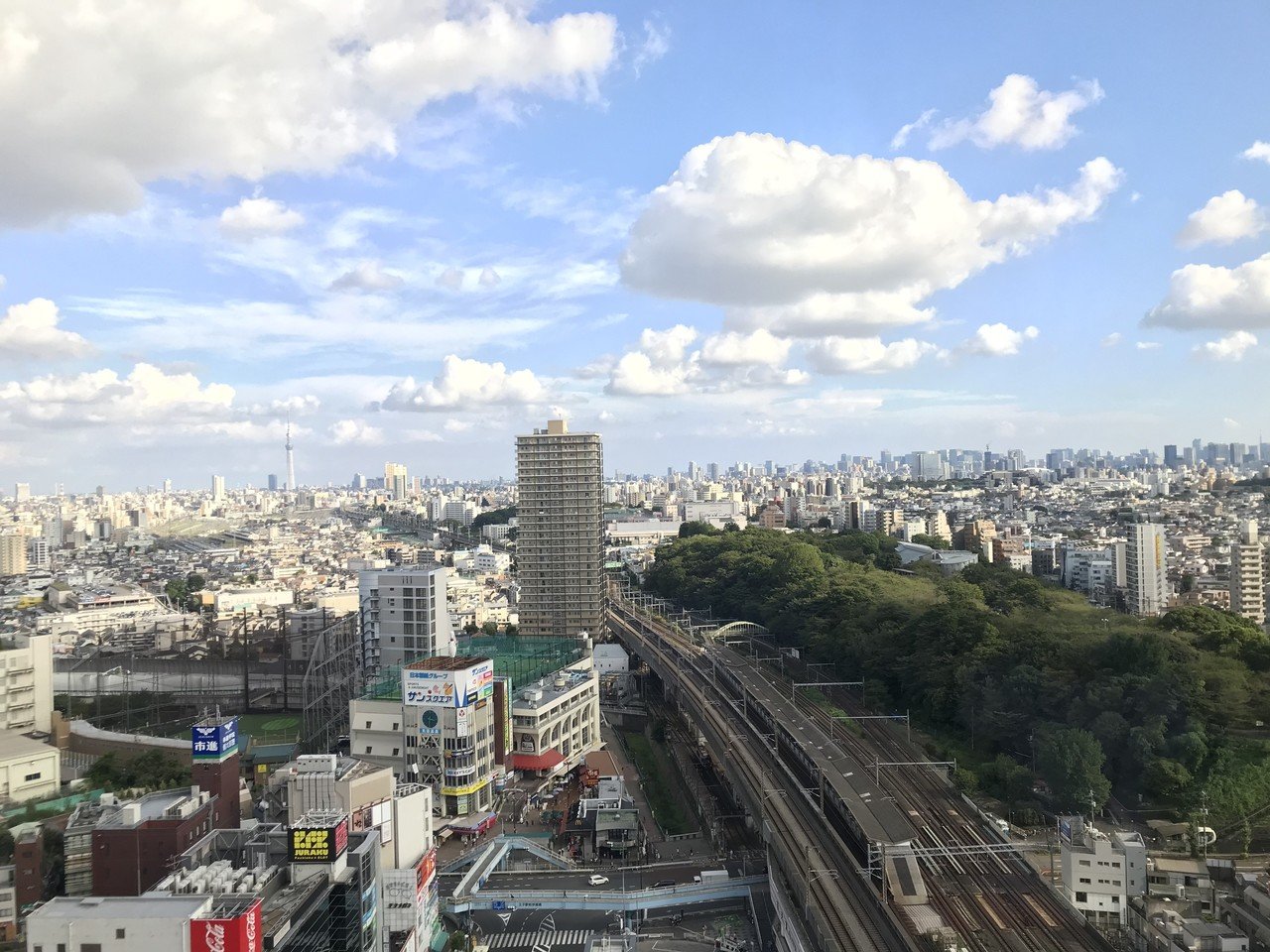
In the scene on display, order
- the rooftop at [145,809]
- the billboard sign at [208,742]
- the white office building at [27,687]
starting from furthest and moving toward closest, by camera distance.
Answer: the white office building at [27,687], the billboard sign at [208,742], the rooftop at [145,809]

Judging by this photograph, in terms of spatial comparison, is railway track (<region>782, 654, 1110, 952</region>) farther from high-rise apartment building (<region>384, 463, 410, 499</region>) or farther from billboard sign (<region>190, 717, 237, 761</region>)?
high-rise apartment building (<region>384, 463, 410, 499</region>)

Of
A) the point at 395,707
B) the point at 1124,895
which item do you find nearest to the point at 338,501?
the point at 395,707

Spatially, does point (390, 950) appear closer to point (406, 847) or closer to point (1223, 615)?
point (406, 847)

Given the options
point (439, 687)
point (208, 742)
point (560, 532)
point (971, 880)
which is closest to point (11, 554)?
point (560, 532)

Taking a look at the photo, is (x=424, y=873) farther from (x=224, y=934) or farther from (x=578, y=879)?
(x=224, y=934)

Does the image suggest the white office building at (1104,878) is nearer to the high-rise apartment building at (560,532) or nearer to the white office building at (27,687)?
the white office building at (27,687)

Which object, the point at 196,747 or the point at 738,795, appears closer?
the point at 196,747

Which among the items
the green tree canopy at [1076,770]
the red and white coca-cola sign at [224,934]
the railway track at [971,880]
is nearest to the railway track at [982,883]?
the railway track at [971,880]
